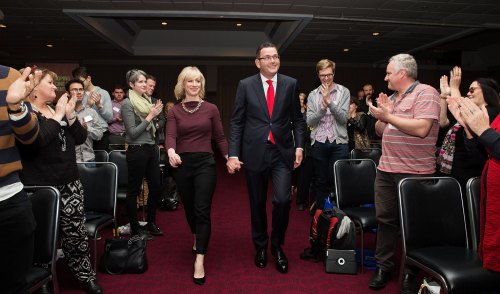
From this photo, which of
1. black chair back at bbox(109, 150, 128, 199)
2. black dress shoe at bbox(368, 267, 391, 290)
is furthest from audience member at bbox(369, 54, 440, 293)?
black chair back at bbox(109, 150, 128, 199)

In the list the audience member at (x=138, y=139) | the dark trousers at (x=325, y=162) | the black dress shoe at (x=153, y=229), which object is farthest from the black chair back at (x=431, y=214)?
the black dress shoe at (x=153, y=229)

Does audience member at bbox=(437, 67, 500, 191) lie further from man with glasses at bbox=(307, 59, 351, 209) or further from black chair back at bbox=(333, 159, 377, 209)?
man with glasses at bbox=(307, 59, 351, 209)

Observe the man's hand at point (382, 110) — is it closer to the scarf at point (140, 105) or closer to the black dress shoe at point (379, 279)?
the black dress shoe at point (379, 279)

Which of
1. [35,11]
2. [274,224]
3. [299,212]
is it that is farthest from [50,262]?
[35,11]

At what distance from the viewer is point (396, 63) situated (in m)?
2.47

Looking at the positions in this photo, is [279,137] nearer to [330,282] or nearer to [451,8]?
[330,282]

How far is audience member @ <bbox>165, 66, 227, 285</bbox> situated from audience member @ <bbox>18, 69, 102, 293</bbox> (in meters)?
0.66

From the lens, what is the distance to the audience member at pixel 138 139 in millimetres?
3461

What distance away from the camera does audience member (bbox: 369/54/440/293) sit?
91.1 inches

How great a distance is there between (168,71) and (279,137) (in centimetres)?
1223

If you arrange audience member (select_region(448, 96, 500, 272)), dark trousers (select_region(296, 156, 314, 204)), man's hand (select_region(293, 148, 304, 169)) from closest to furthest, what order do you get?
1. audience member (select_region(448, 96, 500, 272))
2. man's hand (select_region(293, 148, 304, 169))
3. dark trousers (select_region(296, 156, 314, 204))

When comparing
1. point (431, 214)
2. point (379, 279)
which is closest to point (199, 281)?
point (379, 279)

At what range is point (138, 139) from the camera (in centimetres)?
350

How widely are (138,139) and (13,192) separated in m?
2.02
